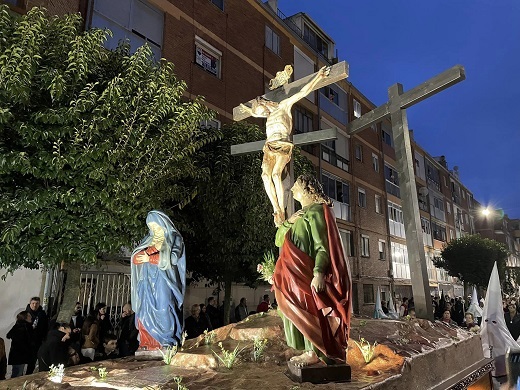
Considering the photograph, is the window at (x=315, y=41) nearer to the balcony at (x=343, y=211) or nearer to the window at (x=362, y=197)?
the window at (x=362, y=197)

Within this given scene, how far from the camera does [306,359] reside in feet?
11.3

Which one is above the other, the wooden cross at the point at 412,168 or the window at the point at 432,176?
the window at the point at 432,176

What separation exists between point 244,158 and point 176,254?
A: 6672 mm

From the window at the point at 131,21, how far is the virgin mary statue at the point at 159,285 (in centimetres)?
925

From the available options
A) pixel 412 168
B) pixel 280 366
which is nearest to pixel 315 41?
pixel 412 168

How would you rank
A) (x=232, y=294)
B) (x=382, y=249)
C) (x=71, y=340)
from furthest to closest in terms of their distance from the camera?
(x=382, y=249) → (x=232, y=294) → (x=71, y=340)

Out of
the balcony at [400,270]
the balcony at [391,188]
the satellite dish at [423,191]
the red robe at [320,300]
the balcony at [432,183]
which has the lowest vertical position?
the red robe at [320,300]

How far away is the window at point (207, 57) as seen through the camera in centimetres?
1616

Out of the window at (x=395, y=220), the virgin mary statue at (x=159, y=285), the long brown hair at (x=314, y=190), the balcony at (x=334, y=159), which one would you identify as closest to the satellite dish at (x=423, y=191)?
the window at (x=395, y=220)

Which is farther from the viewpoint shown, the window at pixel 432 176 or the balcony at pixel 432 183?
the window at pixel 432 176

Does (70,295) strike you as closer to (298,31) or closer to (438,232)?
(298,31)

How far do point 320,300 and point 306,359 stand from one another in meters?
0.48

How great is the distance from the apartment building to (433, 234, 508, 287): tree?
3195 millimetres

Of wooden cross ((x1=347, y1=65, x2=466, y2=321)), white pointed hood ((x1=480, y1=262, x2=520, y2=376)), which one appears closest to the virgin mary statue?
wooden cross ((x1=347, y1=65, x2=466, y2=321))
